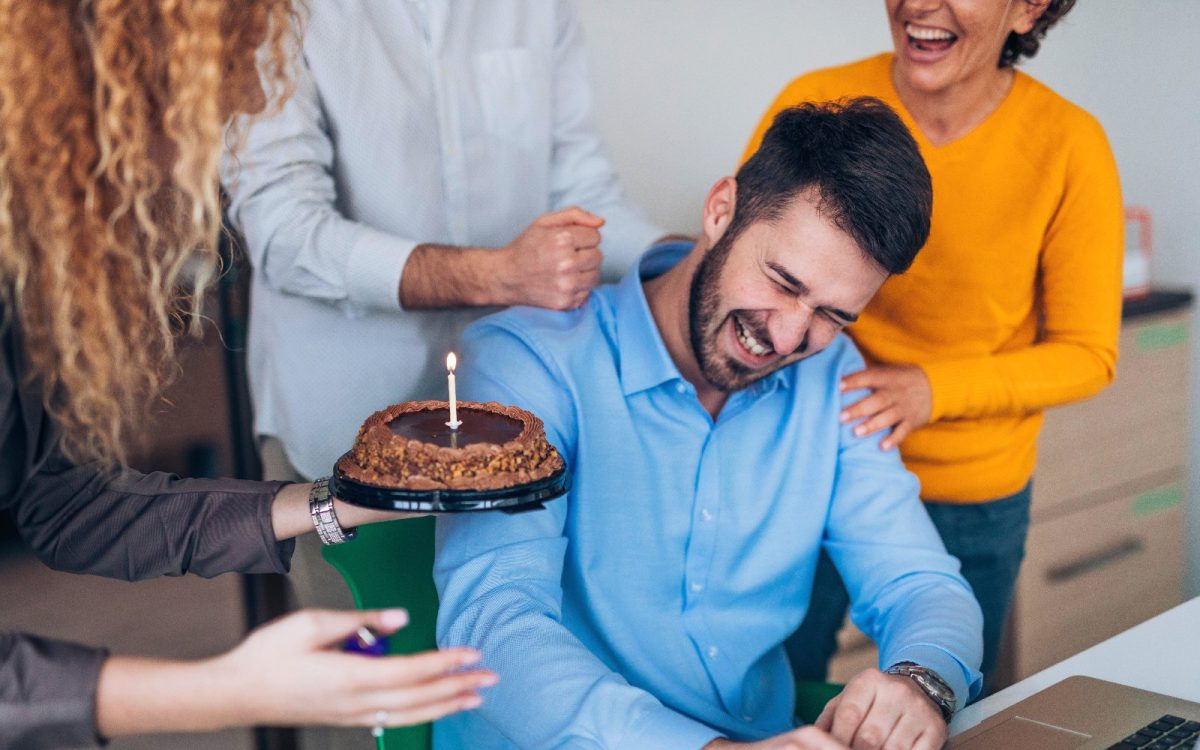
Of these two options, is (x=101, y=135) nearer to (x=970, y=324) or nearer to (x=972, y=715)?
(x=972, y=715)

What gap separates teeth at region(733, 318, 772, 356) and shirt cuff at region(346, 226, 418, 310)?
458 millimetres

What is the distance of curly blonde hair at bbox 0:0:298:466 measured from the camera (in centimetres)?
94

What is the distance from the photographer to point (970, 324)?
1949mm

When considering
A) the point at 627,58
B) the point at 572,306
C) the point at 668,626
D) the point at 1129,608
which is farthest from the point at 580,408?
the point at 1129,608

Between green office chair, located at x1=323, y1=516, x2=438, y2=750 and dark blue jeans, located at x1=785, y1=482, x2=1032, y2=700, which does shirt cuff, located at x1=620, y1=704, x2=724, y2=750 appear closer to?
green office chair, located at x1=323, y1=516, x2=438, y2=750

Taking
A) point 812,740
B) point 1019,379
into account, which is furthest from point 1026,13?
point 812,740

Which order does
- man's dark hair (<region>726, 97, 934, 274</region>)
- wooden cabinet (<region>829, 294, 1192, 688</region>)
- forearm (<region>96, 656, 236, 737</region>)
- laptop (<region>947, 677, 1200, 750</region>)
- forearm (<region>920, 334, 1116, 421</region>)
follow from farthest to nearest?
wooden cabinet (<region>829, 294, 1192, 688</region>), forearm (<region>920, 334, 1116, 421</region>), man's dark hair (<region>726, 97, 934, 274</region>), laptop (<region>947, 677, 1200, 750</region>), forearm (<region>96, 656, 236, 737</region>)

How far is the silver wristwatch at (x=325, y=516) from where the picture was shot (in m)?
1.28

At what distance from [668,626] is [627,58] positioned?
1.50m

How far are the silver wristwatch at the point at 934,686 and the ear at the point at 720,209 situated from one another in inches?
23.6

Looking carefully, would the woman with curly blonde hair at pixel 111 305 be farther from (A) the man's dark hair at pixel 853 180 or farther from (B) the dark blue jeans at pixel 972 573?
(B) the dark blue jeans at pixel 972 573

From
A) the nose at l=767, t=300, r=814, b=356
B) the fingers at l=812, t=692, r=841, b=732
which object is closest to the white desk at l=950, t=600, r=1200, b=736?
the fingers at l=812, t=692, r=841, b=732

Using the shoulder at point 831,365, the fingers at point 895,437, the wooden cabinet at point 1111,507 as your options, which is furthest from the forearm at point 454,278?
the wooden cabinet at point 1111,507

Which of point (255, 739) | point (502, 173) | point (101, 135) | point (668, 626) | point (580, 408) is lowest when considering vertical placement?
point (255, 739)
